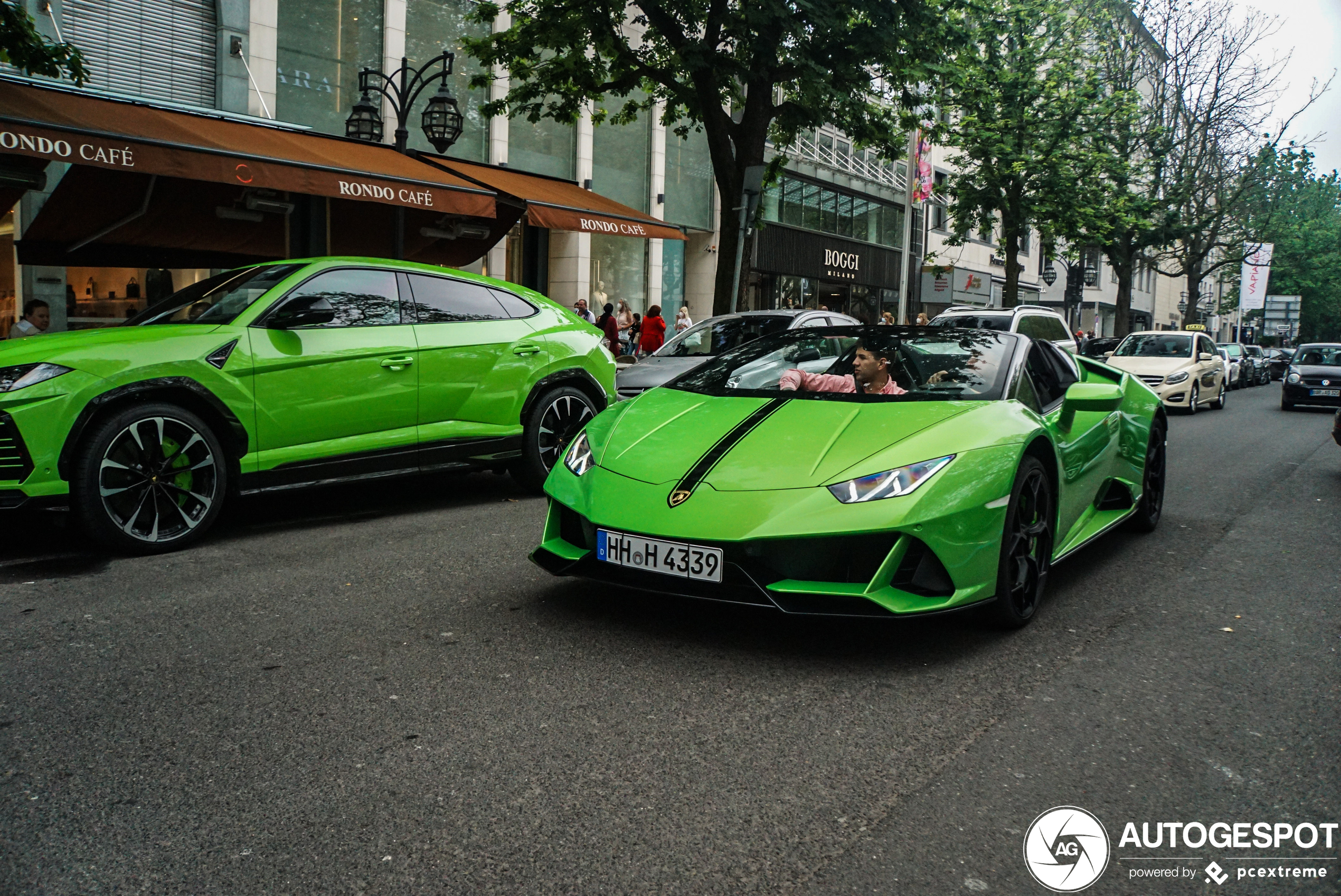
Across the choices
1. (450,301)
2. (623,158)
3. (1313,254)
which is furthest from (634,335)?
(1313,254)

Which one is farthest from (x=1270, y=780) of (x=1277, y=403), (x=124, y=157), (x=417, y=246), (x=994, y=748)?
(x=1277, y=403)

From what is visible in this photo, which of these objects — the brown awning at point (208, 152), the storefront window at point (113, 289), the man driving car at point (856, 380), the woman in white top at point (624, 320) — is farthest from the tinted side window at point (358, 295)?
the woman in white top at point (624, 320)

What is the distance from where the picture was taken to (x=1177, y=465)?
35.3ft

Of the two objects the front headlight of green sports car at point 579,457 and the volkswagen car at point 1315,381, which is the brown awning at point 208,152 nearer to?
the front headlight of green sports car at point 579,457

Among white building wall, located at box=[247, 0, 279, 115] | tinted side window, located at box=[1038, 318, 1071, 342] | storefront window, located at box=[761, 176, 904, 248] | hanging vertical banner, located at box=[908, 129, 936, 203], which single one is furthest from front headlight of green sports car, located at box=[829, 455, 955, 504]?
hanging vertical banner, located at box=[908, 129, 936, 203]

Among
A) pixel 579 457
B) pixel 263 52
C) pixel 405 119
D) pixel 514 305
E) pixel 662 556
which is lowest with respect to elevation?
pixel 662 556

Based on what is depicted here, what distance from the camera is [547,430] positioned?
783cm

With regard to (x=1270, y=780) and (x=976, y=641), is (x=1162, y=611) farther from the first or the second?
(x=1270, y=780)

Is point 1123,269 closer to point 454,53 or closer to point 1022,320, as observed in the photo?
point 1022,320

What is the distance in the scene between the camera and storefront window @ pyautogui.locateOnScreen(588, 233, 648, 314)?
78.6 ft

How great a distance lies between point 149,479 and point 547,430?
9.23ft

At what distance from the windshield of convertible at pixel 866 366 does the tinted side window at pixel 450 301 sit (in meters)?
2.34

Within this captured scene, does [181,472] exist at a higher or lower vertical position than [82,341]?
lower

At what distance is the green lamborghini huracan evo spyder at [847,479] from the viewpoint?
12.6ft
